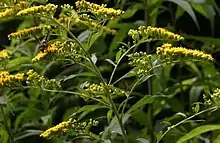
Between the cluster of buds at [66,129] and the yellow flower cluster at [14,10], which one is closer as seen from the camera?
the cluster of buds at [66,129]

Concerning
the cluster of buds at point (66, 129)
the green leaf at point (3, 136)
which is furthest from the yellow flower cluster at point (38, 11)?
the green leaf at point (3, 136)

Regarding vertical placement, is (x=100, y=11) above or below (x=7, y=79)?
above

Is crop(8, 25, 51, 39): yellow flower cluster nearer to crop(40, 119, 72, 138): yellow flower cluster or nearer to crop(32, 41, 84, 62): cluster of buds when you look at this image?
crop(32, 41, 84, 62): cluster of buds

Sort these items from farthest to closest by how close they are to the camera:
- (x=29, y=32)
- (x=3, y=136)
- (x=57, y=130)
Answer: (x=3, y=136) < (x=29, y=32) < (x=57, y=130)

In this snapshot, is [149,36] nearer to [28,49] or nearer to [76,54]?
[76,54]

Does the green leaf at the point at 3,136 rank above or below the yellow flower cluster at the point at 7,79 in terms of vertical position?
below

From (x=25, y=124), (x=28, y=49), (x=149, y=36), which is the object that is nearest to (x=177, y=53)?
(x=149, y=36)

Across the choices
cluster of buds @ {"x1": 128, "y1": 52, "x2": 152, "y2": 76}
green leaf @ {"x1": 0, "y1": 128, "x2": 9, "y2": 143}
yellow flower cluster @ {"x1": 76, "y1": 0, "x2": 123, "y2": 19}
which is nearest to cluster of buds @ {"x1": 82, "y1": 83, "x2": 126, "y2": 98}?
cluster of buds @ {"x1": 128, "y1": 52, "x2": 152, "y2": 76}

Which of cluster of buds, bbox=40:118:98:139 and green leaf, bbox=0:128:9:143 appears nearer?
cluster of buds, bbox=40:118:98:139

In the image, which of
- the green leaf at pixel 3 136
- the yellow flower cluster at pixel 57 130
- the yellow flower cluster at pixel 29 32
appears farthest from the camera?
the green leaf at pixel 3 136

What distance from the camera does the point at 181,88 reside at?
2.10 meters

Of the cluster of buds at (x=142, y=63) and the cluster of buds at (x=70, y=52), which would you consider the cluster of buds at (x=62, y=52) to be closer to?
the cluster of buds at (x=70, y=52)

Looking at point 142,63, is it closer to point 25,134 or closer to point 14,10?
point 14,10

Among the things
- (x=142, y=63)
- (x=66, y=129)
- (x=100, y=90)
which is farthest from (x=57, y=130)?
(x=142, y=63)
